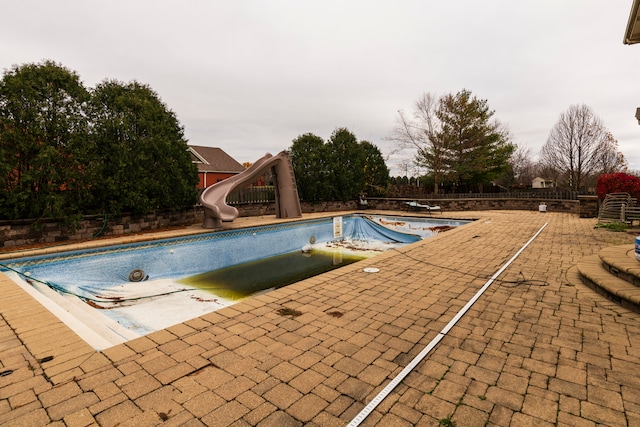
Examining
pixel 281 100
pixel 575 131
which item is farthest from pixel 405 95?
pixel 575 131

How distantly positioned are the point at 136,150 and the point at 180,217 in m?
3.29

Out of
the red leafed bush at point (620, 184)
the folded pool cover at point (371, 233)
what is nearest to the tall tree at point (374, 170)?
the folded pool cover at point (371, 233)

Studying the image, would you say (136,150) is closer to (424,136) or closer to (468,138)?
(424,136)

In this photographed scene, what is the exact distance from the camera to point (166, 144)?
37.7 ft

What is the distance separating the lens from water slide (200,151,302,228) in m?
11.4

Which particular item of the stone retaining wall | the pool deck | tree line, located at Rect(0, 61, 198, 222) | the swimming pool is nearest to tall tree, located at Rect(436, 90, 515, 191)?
the stone retaining wall

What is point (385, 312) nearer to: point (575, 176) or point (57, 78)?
point (57, 78)

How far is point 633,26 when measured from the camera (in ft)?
14.1

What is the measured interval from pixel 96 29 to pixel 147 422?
10804 mm

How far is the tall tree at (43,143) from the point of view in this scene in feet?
27.7

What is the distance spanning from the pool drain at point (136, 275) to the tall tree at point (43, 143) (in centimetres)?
360

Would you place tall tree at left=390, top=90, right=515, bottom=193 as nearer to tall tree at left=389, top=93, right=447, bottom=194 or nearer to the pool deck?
tall tree at left=389, top=93, right=447, bottom=194

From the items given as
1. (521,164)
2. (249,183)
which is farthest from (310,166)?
(521,164)

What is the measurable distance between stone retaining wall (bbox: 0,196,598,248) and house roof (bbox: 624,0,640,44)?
1110cm
